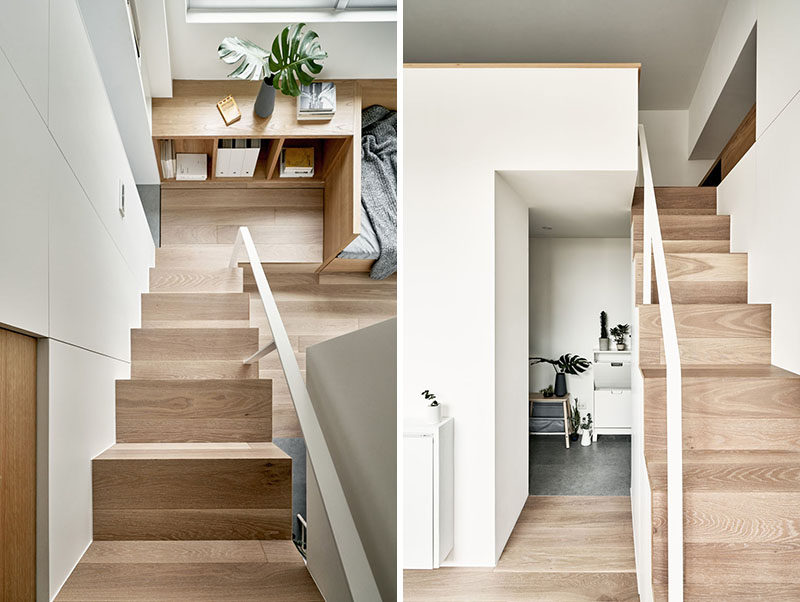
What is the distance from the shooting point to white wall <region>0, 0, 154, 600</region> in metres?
0.49

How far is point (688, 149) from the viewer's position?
5914 mm

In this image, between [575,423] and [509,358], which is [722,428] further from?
[575,423]

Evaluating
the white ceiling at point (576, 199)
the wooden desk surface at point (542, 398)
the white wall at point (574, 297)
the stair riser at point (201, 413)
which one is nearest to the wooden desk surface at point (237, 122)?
the stair riser at point (201, 413)

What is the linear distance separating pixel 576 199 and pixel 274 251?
4.00m

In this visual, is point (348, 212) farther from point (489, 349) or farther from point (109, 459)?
point (489, 349)

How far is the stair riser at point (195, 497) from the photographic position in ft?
2.11

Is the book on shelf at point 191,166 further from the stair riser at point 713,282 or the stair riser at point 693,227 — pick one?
the stair riser at point 693,227

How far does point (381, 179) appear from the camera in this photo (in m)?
0.73

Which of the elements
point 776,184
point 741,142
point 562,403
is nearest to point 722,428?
point 776,184

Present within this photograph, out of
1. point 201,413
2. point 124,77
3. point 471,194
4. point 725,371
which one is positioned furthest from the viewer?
point 471,194

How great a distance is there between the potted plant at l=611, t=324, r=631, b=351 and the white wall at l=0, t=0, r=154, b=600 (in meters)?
6.22

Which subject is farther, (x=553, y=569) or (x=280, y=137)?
(x=553, y=569)

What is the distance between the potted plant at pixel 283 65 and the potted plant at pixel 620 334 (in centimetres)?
616

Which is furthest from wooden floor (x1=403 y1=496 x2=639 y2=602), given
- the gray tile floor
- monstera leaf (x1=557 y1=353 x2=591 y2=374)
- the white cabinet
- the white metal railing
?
the white metal railing
